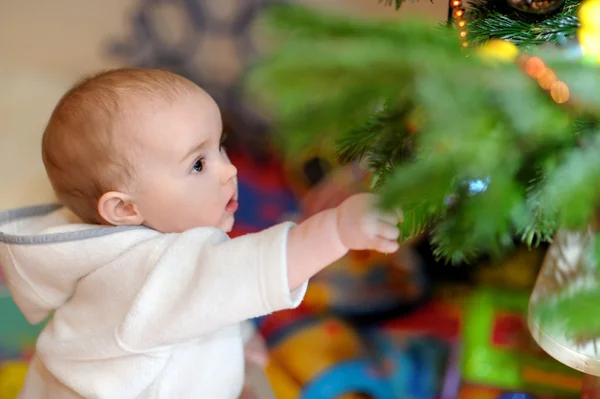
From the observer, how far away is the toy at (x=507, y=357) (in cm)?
99

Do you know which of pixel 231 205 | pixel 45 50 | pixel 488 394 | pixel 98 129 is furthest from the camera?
pixel 45 50

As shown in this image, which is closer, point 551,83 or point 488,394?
point 551,83

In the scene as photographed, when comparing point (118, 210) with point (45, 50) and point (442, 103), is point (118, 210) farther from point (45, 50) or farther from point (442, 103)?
point (45, 50)

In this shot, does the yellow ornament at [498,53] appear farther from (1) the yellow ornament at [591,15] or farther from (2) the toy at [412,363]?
(2) the toy at [412,363]

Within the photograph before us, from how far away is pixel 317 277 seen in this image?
4.05ft

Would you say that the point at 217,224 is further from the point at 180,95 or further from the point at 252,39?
the point at 252,39

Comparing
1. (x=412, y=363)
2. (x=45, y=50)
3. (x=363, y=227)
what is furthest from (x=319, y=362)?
(x=45, y=50)

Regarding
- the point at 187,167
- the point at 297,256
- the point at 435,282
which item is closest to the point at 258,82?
the point at 297,256

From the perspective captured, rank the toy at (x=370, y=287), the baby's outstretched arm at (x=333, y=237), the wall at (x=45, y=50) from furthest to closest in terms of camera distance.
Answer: the wall at (x=45, y=50), the toy at (x=370, y=287), the baby's outstretched arm at (x=333, y=237)

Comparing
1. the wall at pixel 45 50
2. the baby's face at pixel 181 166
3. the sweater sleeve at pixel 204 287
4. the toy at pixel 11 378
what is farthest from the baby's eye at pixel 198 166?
the wall at pixel 45 50

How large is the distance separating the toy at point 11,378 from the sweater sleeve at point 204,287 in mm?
459

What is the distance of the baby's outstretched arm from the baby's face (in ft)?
0.69

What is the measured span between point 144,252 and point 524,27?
18.7 inches

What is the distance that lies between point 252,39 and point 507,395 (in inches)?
38.8
